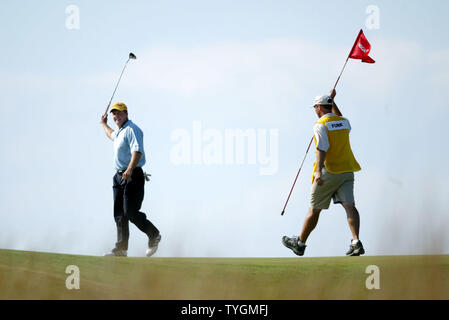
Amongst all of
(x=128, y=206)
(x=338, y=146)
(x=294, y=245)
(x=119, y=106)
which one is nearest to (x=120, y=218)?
(x=128, y=206)

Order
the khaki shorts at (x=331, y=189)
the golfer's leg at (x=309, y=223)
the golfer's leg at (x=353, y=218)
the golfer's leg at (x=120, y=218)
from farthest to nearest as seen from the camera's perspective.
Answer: the golfer's leg at (x=120, y=218), the golfer's leg at (x=309, y=223), the khaki shorts at (x=331, y=189), the golfer's leg at (x=353, y=218)

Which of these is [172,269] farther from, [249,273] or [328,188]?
[328,188]

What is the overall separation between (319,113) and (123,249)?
3.51 m

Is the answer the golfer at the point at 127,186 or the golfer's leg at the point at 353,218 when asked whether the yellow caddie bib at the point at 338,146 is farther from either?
the golfer at the point at 127,186

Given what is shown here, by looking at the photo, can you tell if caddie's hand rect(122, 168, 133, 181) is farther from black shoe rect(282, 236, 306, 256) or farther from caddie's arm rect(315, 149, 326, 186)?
caddie's arm rect(315, 149, 326, 186)

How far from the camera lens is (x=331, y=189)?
31.8 ft

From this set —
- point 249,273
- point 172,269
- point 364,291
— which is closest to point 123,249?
point 172,269

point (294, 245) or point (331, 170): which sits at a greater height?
point (331, 170)

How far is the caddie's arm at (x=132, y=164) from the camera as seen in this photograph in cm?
1006

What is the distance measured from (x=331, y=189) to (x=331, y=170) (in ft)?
0.87

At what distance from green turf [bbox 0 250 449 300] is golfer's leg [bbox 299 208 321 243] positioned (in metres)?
0.51

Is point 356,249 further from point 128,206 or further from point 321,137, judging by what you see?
point 128,206

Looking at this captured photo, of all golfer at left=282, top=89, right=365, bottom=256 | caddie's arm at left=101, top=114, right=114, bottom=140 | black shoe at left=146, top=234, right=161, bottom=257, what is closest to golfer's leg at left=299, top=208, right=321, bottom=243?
golfer at left=282, top=89, right=365, bottom=256

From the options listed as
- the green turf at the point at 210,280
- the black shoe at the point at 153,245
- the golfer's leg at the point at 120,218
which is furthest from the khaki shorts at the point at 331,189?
the golfer's leg at the point at 120,218
